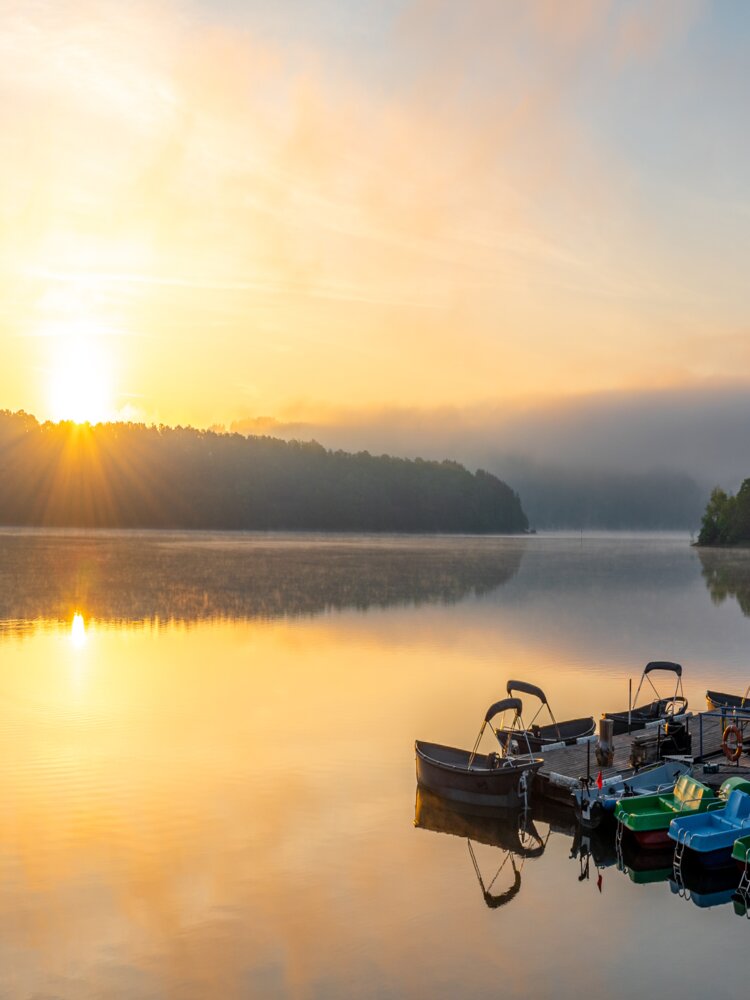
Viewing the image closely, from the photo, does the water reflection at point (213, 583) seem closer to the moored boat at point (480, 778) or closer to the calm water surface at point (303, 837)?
the calm water surface at point (303, 837)

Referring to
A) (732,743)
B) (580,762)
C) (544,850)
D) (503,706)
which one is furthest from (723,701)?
(544,850)

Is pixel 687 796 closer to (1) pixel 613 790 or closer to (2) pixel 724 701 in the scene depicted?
(1) pixel 613 790

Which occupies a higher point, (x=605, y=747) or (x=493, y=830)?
(x=605, y=747)

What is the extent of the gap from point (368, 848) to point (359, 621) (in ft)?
138

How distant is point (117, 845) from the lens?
22.7 meters

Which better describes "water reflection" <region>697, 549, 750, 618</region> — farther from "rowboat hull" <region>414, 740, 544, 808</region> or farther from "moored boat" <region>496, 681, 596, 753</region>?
"rowboat hull" <region>414, 740, 544, 808</region>

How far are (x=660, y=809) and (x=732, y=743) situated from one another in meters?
6.82

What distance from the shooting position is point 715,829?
72.9 feet

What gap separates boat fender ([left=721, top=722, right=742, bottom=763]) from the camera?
29016mm

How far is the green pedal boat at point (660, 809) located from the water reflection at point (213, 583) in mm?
43714

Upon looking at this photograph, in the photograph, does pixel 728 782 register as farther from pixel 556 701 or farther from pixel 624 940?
pixel 556 701

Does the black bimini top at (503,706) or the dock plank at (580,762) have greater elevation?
the black bimini top at (503,706)

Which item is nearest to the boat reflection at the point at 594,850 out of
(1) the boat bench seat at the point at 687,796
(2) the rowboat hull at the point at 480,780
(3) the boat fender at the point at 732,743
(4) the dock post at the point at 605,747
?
(1) the boat bench seat at the point at 687,796

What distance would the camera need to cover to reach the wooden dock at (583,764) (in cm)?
2686
